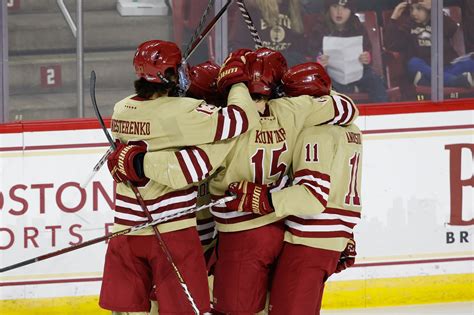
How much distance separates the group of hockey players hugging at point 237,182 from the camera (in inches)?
151

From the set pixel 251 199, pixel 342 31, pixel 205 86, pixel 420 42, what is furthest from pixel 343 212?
pixel 420 42

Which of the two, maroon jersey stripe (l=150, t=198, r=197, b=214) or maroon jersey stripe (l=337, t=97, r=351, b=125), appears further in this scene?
maroon jersey stripe (l=337, t=97, r=351, b=125)

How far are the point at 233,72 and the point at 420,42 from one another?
1.86 m

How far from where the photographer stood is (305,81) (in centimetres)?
402

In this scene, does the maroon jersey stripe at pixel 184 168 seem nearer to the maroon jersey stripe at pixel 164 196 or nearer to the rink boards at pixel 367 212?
the maroon jersey stripe at pixel 164 196

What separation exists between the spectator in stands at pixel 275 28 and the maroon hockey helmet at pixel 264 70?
1.41 m

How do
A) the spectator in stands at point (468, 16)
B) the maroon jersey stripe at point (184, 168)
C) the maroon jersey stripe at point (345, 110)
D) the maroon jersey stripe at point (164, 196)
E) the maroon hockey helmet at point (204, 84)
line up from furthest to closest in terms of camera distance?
the spectator in stands at point (468, 16) < the maroon hockey helmet at point (204, 84) < the maroon jersey stripe at point (345, 110) < the maroon jersey stripe at point (164, 196) < the maroon jersey stripe at point (184, 168)

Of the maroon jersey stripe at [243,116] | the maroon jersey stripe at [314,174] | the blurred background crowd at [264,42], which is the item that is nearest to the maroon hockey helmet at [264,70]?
the maroon jersey stripe at [243,116]

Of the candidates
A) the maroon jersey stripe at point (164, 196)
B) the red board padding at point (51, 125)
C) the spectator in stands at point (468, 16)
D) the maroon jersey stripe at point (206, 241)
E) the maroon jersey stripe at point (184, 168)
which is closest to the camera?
the maroon jersey stripe at point (184, 168)

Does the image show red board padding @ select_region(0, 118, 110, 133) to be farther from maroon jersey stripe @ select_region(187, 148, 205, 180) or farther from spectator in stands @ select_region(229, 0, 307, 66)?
maroon jersey stripe @ select_region(187, 148, 205, 180)

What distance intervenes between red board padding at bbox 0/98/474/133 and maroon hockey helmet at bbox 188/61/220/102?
128 centimetres

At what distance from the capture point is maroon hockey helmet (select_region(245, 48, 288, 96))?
392cm

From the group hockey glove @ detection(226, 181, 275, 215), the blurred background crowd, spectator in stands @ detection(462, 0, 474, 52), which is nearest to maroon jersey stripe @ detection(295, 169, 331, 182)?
hockey glove @ detection(226, 181, 275, 215)

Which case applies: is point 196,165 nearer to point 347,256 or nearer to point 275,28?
point 347,256
